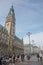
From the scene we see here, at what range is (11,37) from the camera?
82.5 meters

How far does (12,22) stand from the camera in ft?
291

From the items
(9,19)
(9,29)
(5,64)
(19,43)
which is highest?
(9,19)

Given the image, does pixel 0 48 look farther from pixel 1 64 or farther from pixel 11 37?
pixel 1 64

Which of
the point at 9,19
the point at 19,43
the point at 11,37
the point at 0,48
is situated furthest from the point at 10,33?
the point at 0,48

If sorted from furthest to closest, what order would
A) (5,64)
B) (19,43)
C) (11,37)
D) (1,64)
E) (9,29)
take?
1. (19,43)
2. (9,29)
3. (11,37)
4. (5,64)
5. (1,64)

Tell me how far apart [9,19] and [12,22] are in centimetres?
293

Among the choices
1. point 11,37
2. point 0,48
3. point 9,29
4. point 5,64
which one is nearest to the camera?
point 5,64

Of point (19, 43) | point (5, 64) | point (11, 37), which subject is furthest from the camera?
point (19, 43)

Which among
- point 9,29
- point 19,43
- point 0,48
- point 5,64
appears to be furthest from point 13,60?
point 19,43

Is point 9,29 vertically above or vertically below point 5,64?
above

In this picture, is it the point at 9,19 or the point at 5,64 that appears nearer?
the point at 5,64

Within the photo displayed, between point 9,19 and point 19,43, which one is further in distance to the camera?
point 19,43

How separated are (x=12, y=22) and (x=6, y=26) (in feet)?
13.0

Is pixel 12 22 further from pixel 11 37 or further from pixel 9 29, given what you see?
pixel 11 37
